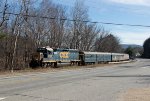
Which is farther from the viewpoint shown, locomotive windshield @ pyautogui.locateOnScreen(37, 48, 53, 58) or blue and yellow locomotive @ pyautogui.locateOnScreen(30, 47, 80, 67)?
locomotive windshield @ pyautogui.locateOnScreen(37, 48, 53, 58)

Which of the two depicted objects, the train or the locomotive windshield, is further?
the locomotive windshield

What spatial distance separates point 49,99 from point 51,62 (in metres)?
40.6

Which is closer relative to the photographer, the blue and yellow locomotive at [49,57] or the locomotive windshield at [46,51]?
the blue and yellow locomotive at [49,57]

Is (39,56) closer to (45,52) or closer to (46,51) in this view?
(45,52)

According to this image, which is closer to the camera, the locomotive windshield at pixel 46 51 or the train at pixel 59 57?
the train at pixel 59 57

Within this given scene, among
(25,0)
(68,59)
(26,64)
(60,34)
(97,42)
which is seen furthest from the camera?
(97,42)

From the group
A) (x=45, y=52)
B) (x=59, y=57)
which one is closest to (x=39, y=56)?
(x=45, y=52)

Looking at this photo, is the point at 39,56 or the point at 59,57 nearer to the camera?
the point at 39,56

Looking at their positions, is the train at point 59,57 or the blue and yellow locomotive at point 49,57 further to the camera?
the train at point 59,57

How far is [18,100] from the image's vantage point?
14.7 meters

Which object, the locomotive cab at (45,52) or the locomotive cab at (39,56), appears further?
the locomotive cab at (45,52)

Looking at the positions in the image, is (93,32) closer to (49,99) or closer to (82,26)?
(82,26)

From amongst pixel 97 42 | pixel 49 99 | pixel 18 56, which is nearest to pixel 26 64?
pixel 18 56

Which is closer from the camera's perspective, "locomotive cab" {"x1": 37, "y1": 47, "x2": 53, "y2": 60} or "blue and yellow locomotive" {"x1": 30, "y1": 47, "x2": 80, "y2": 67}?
"blue and yellow locomotive" {"x1": 30, "y1": 47, "x2": 80, "y2": 67}
